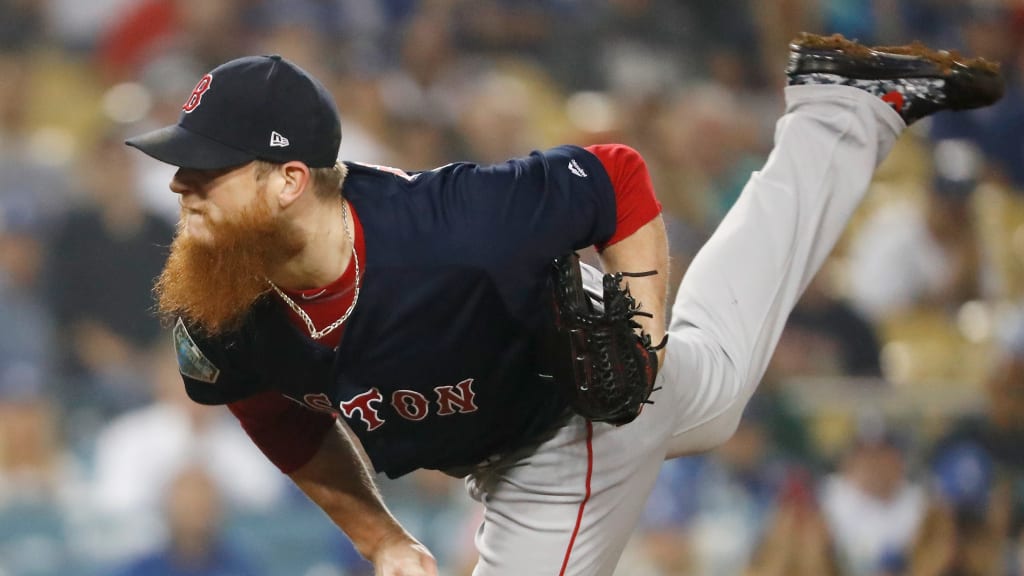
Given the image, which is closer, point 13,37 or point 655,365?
point 655,365

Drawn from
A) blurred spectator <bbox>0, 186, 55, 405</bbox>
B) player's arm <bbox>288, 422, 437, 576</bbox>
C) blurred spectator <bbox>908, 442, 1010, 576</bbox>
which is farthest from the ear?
blurred spectator <bbox>908, 442, 1010, 576</bbox>

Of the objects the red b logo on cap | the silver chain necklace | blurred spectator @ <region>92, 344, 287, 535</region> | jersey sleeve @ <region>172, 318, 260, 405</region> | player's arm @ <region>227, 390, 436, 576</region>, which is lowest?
blurred spectator @ <region>92, 344, 287, 535</region>

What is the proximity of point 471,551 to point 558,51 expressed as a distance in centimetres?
178

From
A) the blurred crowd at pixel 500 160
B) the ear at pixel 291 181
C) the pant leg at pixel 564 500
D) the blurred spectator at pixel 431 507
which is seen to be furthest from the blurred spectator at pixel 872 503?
the ear at pixel 291 181

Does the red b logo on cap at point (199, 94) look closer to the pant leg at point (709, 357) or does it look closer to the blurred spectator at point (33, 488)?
the pant leg at point (709, 357)

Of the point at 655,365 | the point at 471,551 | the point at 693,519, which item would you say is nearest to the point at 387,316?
the point at 655,365

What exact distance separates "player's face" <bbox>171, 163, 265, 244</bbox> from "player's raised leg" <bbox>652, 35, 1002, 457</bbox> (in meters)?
0.70

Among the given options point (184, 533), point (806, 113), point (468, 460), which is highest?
point (806, 113)

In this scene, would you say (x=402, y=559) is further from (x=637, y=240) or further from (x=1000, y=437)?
(x=1000, y=437)

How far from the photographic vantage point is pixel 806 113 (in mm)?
2139

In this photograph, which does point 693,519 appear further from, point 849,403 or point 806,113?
point 806,113

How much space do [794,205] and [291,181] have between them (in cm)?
91

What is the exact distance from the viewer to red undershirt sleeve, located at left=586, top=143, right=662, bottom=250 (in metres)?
1.70

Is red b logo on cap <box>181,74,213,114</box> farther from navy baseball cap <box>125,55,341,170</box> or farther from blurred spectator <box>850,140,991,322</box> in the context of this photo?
blurred spectator <box>850,140,991,322</box>
